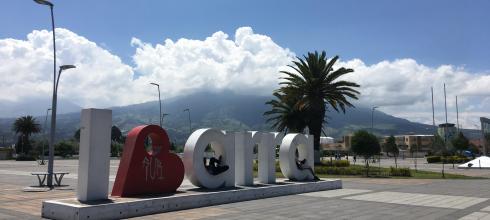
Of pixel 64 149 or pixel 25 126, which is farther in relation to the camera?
pixel 64 149

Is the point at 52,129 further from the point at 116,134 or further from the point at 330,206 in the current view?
the point at 116,134

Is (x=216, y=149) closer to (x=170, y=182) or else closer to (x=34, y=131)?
(x=170, y=182)

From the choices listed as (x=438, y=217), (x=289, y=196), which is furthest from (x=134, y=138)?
(x=438, y=217)

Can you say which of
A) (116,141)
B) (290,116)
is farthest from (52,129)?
(116,141)

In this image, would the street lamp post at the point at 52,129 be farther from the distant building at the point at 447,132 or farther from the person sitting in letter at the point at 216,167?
the distant building at the point at 447,132

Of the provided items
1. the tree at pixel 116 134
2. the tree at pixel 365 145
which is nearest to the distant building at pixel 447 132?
the tree at pixel 365 145

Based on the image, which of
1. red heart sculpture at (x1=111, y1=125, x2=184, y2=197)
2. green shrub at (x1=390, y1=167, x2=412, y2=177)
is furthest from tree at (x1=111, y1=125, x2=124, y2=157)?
red heart sculpture at (x1=111, y1=125, x2=184, y2=197)

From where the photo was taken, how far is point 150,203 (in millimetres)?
13156

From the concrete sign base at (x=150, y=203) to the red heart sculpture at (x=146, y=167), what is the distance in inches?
22.9

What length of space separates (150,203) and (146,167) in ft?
6.23

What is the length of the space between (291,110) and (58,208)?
34349 mm

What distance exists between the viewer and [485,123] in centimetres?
6644

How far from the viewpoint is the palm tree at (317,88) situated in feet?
129

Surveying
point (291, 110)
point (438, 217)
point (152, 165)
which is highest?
point (291, 110)
